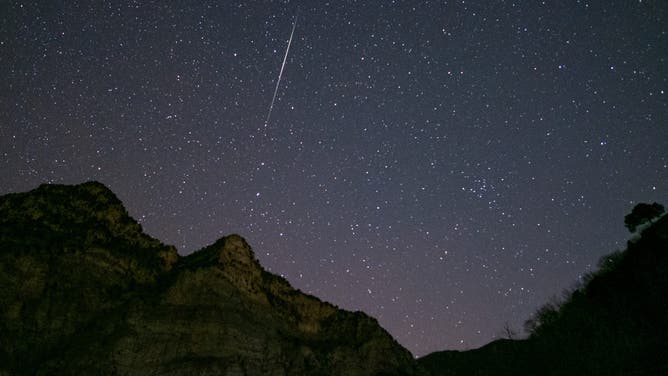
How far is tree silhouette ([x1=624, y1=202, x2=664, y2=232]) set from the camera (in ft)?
191

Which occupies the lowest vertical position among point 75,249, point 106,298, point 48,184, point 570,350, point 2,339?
point 570,350

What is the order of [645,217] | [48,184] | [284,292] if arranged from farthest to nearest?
[645,217] < [284,292] < [48,184]

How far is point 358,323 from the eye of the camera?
164ft

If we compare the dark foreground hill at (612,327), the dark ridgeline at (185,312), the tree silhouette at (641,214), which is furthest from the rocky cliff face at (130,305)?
the tree silhouette at (641,214)

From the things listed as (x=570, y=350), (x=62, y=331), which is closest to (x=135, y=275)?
(x=62, y=331)

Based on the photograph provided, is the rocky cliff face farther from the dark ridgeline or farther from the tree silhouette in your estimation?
the tree silhouette

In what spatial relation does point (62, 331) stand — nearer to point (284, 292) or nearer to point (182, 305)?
point (182, 305)

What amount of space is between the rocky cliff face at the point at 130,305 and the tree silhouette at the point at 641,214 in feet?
127

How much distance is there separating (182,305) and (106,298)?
555 centimetres

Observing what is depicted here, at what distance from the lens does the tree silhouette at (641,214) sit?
58.2m

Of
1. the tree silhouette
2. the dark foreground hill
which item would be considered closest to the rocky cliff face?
the dark foreground hill

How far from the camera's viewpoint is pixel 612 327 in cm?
4553

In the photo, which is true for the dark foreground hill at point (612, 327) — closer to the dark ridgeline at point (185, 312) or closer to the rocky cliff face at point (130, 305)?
the dark ridgeline at point (185, 312)

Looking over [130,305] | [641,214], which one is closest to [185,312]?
[130,305]
